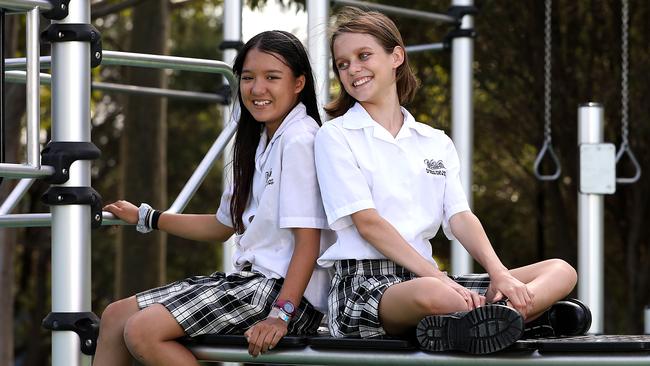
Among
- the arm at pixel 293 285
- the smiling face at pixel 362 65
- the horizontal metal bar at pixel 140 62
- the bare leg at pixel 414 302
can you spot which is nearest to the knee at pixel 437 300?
the bare leg at pixel 414 302

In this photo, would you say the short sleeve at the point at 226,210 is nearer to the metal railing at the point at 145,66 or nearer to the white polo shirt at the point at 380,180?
the metal railing at the point at 145,66

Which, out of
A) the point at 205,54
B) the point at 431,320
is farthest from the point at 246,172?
the point at 205,54

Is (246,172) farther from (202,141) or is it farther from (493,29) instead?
(202,141)

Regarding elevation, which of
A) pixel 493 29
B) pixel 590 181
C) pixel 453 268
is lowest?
pixel 453 268

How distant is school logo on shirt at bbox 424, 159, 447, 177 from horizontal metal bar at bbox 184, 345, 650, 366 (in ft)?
2.00

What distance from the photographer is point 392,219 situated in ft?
10.3

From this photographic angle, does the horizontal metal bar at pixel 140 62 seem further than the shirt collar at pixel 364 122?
Yes

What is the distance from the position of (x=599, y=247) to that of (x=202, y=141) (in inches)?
472

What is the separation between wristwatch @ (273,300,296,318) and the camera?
9.71 ft

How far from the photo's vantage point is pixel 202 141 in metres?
16.6

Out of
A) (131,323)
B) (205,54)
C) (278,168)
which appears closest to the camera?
(131,323)

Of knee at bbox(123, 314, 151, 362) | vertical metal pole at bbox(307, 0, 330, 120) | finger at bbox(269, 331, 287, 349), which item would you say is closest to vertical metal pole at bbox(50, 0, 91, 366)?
knee at bbox(123, 314, 151, 362)

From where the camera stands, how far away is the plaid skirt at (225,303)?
Result: 2.99 meters

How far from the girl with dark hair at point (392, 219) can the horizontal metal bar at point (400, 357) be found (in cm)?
4
